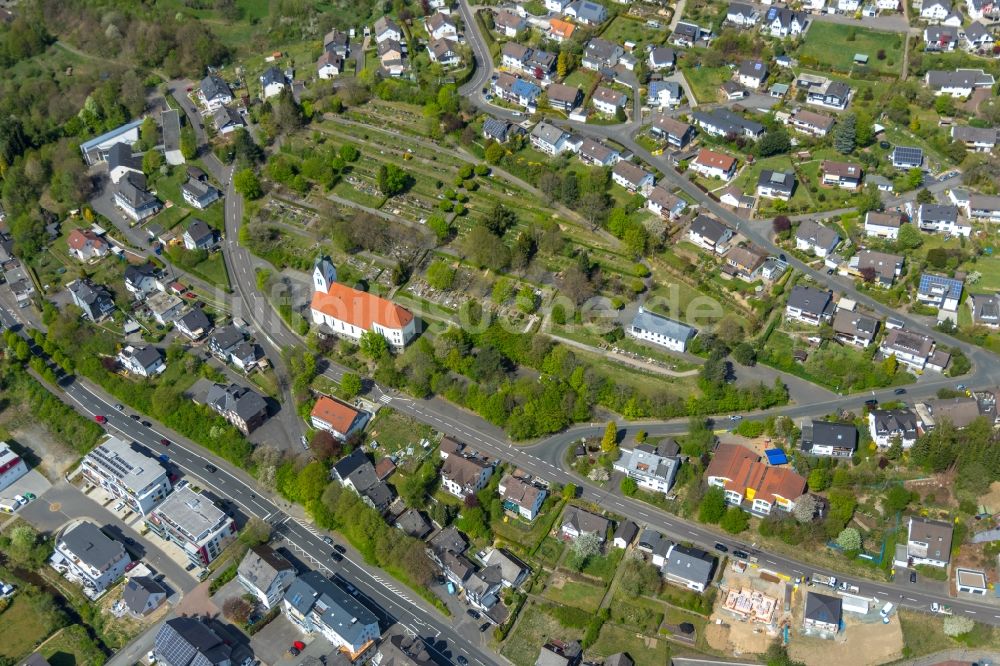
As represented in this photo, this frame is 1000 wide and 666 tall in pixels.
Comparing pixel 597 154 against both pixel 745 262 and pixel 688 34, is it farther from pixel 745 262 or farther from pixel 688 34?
pixel 688 34

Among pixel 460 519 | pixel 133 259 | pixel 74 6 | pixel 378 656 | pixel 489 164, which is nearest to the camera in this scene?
pixel 378 656

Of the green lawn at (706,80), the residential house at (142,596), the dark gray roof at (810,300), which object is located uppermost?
the green lawn at (706,80)

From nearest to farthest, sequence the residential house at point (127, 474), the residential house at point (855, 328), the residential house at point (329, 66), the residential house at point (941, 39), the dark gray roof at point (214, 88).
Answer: the residential house at point (127, 474)
the residential house at point (855, 328)
the residential house at point (941, 39)
the dark gray roof at point (214, 88)
the residential house at point (329, 66)

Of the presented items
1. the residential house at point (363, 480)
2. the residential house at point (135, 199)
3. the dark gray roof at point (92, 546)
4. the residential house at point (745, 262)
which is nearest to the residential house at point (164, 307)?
the residential house at point (135, 199)

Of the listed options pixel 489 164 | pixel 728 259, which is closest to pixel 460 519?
pixel 728 259

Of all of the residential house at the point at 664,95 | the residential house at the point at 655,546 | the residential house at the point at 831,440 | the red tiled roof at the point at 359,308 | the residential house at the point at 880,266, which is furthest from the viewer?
the residential house at the point at 664,95

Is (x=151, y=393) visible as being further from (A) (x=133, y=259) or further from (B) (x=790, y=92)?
(B) (x=790, y=92)

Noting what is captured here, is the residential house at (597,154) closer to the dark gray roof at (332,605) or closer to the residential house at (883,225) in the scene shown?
the residential house at (883,225)
